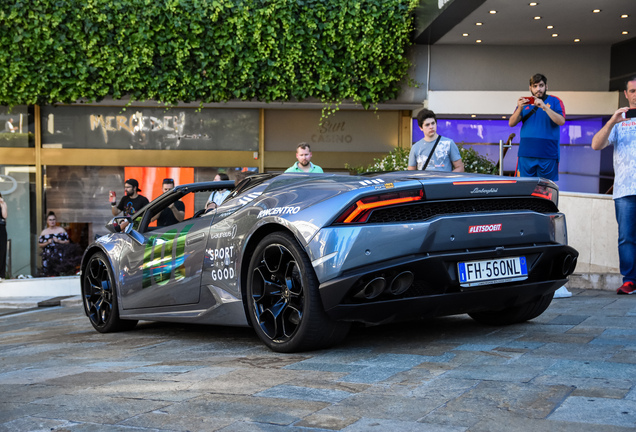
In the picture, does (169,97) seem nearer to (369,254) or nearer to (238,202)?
(238,202)

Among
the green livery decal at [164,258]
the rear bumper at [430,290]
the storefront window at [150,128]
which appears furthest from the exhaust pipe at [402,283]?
the storefront window at [150,128]

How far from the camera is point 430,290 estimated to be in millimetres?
4469

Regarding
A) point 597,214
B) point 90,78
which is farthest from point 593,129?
point 90,78

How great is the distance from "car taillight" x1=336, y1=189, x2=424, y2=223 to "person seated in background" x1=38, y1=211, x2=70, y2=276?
12.1m

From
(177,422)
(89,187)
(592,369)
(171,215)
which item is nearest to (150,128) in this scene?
(89,187)

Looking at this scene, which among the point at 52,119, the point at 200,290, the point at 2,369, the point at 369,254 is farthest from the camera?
the point at 52,119

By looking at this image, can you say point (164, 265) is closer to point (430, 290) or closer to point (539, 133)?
point (430, 290)

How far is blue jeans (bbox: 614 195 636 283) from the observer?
7480mm

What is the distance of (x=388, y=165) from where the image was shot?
42.5ft

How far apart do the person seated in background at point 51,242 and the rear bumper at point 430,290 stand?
12.0 metres

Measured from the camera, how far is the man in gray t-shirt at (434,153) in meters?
7.44

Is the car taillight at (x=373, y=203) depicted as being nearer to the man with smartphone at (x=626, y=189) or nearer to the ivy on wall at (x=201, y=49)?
the man with smartphone at (x=626, y=189)

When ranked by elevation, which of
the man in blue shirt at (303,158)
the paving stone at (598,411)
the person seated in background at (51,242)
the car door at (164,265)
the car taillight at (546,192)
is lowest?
the person seated in background at (51,242)

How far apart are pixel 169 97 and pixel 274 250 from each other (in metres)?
12.4
